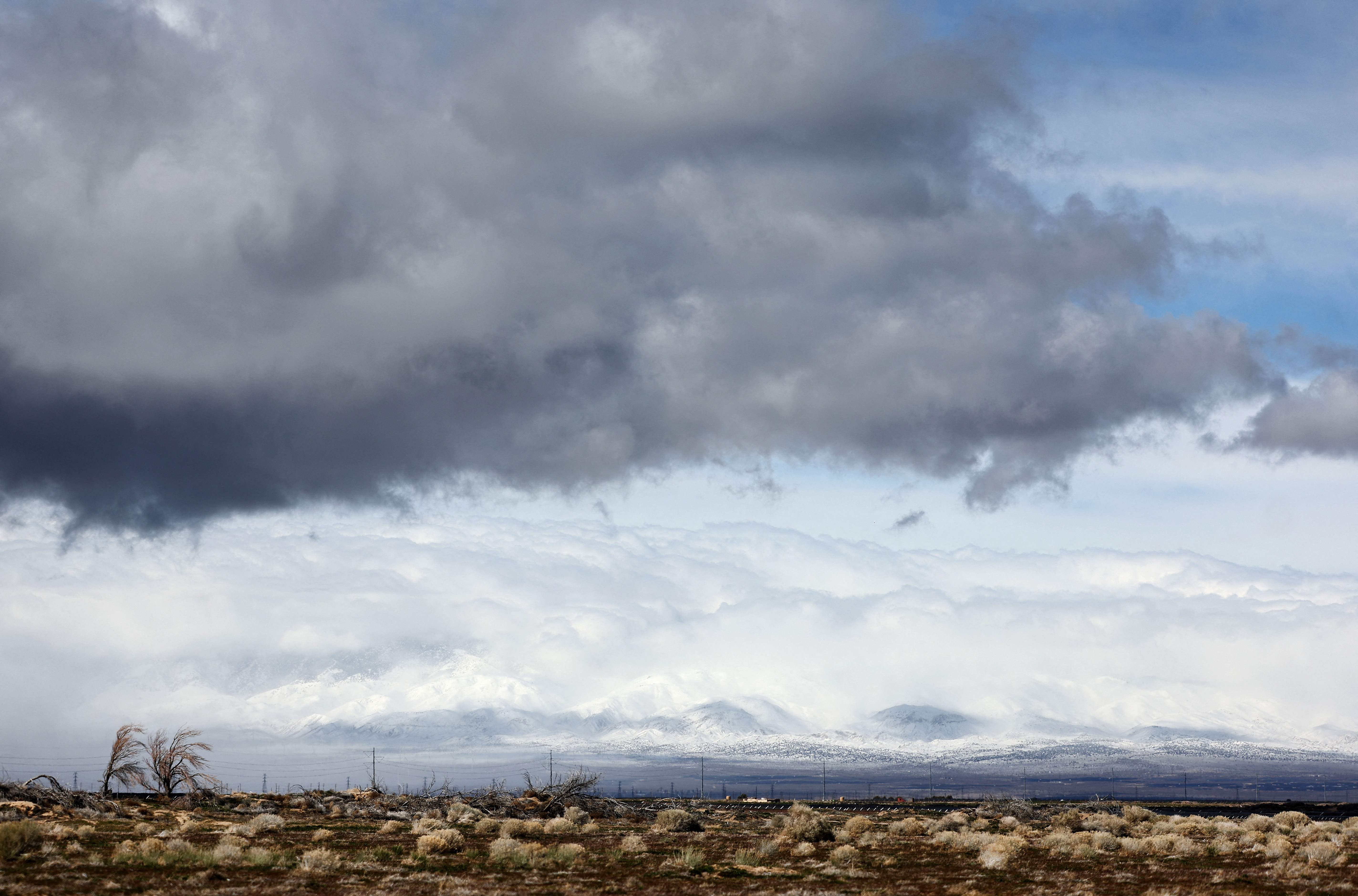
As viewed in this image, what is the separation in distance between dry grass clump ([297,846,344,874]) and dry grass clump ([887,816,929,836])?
31.0 meters

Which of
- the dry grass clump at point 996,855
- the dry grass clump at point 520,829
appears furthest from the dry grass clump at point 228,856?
the dry grass clump at point 996,855

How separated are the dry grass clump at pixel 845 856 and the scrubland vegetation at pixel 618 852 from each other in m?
0.15

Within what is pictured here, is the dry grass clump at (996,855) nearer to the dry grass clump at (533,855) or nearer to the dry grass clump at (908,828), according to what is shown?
the dry grass clump at (908,828)

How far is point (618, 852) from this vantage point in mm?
46344

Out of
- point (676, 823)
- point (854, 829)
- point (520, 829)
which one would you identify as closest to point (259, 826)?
point (520, 829)

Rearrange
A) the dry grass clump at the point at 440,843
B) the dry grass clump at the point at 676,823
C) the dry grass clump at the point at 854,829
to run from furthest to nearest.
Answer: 1. the dry grass clump at the point at 676,823
2. the dry grass clump at the point at 854,829
3. the dry grass clump at the point at 440,843

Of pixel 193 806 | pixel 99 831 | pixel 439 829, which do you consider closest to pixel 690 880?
pixel 439 829

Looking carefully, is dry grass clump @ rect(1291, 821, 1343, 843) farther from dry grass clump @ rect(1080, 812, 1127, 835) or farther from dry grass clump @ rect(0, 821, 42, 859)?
dry grass clump @ rect(0, 821, 42, 859)

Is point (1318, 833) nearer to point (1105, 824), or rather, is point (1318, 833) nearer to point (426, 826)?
point (1105, 824)

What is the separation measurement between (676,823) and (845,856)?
21.3 metres

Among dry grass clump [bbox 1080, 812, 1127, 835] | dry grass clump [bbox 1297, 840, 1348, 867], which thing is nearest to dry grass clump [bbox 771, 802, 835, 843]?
dry grass clump [bbox 1080, 812, 1127, 835]

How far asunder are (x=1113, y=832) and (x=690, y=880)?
3435 centimetres

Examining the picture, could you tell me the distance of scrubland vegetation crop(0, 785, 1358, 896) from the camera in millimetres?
35219

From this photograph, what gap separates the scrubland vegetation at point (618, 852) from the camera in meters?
35.2
